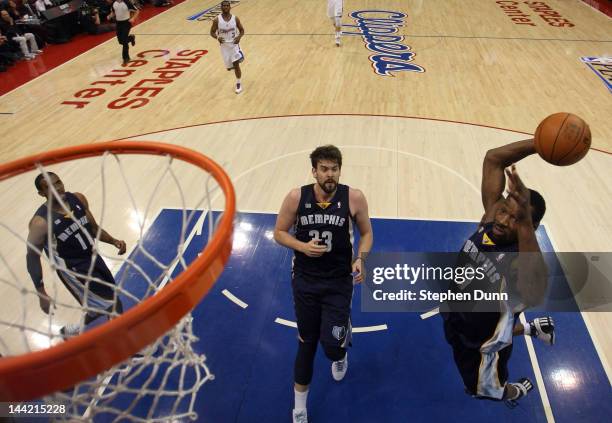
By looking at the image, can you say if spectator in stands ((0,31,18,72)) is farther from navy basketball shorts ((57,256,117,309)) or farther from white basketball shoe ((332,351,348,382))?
white basketball shoe ((332,351,348,382))

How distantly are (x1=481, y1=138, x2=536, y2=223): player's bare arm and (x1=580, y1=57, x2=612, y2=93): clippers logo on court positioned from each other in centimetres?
742

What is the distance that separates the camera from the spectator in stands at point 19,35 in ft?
35.6

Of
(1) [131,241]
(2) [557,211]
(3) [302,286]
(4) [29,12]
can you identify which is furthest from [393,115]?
(4) [29,12]

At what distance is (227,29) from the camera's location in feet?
26.5

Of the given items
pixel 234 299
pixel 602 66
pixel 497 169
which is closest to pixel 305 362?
pixel 234 299

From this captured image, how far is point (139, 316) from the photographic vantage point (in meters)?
1.51

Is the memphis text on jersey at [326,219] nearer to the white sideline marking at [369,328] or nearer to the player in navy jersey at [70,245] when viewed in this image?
the white sideline marking at [369,328]

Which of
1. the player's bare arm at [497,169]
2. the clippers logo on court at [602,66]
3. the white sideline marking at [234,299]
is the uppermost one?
the player's bare arm at [497,169]

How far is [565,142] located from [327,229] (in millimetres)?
1733

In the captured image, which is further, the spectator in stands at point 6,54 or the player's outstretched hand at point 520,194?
the spectator in stands at point 6,54

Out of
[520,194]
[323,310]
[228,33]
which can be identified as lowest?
[323,310]

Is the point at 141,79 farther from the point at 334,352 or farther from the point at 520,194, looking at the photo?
the point at 520,194

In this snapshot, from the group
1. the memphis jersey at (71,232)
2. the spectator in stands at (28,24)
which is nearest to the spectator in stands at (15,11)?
the spectator in stands at (28,24)

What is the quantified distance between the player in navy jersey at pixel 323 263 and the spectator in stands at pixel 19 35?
1121cm
